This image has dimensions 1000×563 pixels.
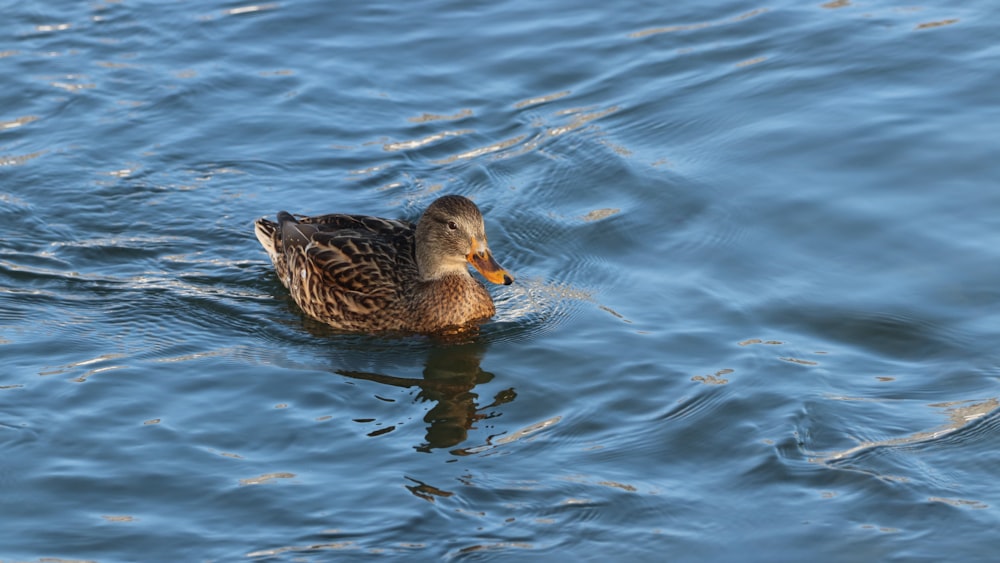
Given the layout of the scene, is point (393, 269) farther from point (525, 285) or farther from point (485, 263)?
point (525, 285)

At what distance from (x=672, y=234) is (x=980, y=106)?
10.7 ft

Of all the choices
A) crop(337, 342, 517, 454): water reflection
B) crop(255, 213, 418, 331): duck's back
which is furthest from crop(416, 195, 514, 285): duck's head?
crop(337, 342, 517, 454): water reflection

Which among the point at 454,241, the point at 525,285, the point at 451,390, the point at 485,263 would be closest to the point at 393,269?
the point at 454,241

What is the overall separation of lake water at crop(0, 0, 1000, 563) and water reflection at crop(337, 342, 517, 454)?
3 centimetres

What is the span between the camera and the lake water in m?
7.45

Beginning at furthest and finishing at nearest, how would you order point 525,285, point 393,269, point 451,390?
point 525,285 → point 393,269 → point 451,390

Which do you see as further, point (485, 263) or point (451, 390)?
point (485, 263)

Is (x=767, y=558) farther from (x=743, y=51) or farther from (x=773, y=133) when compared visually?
(x=743, y=51)

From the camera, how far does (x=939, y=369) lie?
865 cm

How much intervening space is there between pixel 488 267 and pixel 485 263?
0.05 m

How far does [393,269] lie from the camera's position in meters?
10.4

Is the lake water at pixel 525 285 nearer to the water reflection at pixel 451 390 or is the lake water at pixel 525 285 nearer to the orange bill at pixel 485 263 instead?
the water reflection at pixel 451 390

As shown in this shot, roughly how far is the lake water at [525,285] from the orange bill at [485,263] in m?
0.40

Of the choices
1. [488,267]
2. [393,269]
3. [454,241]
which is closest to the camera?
[488,267]
